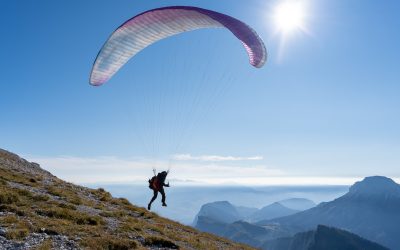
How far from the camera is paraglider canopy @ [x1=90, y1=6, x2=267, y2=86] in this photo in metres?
22.5

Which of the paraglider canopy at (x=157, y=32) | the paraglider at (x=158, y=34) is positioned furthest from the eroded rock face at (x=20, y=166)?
the paraglider canopy at (x=157, y=32)

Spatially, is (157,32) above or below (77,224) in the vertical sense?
above

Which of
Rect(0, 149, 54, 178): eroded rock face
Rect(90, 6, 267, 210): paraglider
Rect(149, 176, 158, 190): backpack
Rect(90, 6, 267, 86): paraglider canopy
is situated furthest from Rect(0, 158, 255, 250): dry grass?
Rect(0, 149, 54, 178): eroded rock face

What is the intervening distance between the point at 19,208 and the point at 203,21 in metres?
13.8

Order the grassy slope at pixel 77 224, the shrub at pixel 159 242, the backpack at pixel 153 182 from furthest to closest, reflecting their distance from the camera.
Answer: the backpack at pixel 153 182 → the shrub at pixel 159 242 → the grassy slope at pixel 77 224

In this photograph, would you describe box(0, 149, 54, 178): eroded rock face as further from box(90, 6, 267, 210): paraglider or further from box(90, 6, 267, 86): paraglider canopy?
box(90, 6, 267, 86): paraglider canopy

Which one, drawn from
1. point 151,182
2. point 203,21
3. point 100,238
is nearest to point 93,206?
point 151,182

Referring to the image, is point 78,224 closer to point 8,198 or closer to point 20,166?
point 8,198

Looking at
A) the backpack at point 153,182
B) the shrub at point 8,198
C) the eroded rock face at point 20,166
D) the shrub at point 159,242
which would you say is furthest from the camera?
the eroded rock face at point 20,166

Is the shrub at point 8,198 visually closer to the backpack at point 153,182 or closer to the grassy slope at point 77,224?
the grassy slope at point 77,224

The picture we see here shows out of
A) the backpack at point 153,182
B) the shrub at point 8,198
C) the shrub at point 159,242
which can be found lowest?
the shrub at point 159,242

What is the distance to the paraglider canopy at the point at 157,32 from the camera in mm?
22503

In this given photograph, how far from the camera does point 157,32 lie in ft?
84.4

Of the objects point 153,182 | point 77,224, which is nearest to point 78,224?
point 77,224
